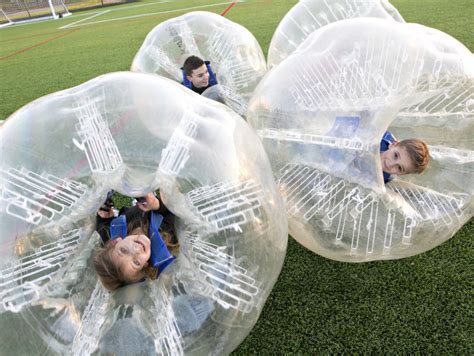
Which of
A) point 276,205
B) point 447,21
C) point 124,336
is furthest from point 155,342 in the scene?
point 447,21

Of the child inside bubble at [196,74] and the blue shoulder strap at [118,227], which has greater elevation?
the child inside bubble at [196,74]

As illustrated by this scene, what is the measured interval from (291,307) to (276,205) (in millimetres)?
549

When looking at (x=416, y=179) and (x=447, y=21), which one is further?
(x=447, y=21)

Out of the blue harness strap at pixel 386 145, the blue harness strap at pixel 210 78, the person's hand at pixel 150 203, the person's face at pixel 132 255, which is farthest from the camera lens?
the blue harness strap at pixel 210 78

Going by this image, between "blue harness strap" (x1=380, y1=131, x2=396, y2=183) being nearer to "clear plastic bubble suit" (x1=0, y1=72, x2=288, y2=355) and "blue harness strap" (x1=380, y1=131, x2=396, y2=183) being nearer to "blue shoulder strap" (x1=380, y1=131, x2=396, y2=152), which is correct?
"blue shoulder strap" (x1=380, y1=131, x2=396, y2=152)

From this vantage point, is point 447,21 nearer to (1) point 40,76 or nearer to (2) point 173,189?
(2) point 173,189

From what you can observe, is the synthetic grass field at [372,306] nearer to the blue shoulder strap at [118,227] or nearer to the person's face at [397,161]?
the person's face at [397,161]

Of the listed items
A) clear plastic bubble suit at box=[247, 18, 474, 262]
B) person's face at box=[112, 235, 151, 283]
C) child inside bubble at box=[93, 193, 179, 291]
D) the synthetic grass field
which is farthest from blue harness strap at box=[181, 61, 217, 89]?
person's face at box=[112, 235, 151, 283]

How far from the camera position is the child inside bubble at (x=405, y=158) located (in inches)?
66.9

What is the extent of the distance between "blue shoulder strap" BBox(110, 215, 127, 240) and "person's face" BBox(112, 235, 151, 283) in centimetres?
12

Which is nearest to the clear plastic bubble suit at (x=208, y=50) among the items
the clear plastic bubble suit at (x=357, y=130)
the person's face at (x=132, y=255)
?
the clear plastic bubble suit at (x=357, y=130)

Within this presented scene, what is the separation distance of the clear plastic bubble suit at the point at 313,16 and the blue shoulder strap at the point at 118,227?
1.79 meters

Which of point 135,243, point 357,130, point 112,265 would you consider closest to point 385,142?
point 357,130

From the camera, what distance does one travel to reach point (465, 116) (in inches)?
69.4
